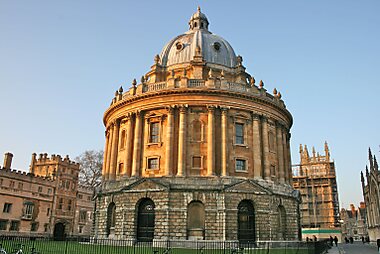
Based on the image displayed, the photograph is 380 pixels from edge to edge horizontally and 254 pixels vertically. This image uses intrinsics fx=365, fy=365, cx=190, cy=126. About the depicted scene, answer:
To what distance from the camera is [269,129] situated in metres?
38.1

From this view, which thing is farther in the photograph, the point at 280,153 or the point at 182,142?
the point at 280,153

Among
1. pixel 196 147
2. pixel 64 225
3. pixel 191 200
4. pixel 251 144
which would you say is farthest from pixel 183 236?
pixel 64 225

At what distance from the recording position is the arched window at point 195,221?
30.9m

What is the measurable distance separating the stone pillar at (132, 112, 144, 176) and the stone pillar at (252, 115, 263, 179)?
11123mm

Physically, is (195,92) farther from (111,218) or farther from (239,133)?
(111,218)

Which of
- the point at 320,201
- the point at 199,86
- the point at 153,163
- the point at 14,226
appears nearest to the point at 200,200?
the point at 153,163

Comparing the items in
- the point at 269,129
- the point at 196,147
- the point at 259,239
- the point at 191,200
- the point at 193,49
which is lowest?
the point at 259,239

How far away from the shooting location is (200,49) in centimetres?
4150

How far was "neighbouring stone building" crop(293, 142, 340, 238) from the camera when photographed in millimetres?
69438

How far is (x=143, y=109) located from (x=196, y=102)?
221 inches

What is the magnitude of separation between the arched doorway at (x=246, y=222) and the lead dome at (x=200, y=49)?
17.6 meters

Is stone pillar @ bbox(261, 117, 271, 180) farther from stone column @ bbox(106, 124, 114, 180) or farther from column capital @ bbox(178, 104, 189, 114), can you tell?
stone column @ bbox(106, 124, 114, 180)

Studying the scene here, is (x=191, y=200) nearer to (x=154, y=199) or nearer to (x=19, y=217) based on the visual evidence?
(x=154, y=199)

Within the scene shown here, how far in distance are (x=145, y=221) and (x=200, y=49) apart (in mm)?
20108
